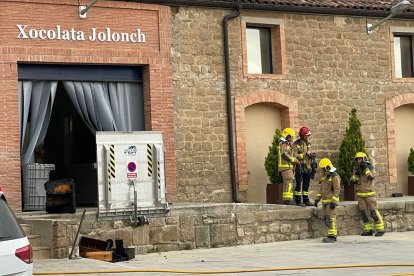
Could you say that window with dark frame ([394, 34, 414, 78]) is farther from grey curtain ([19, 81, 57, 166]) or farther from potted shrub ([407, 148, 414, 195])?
grey curtain ([19, 81, 57, 166])

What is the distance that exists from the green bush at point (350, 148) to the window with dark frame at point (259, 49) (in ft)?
8.25

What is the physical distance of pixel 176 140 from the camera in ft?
74.3

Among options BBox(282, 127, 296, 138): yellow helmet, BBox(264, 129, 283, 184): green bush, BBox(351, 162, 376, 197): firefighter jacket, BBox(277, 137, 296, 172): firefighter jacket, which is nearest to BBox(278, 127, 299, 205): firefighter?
BBox(277, 137, 296, 172): firefighter jacket

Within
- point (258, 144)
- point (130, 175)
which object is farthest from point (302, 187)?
point (130, 175)

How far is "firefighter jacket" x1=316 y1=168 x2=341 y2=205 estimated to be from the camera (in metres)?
21.0

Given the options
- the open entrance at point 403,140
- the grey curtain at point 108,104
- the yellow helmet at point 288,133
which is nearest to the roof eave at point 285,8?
the grey curtain at point 108,104

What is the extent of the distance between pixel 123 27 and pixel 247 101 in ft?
12.4

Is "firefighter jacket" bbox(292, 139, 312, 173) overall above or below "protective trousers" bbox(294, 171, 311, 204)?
above

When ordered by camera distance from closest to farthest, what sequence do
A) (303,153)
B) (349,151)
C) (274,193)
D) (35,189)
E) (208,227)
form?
(208,227), (35,189), (303,153), (274,193), (349,151)

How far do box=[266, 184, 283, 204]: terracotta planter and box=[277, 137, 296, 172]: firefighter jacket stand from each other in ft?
4.21

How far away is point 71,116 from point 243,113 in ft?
13.8

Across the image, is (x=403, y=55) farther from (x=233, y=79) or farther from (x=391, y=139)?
(x=233, y=79)

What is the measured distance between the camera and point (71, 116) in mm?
23625

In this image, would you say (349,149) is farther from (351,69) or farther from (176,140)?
(176,140)
